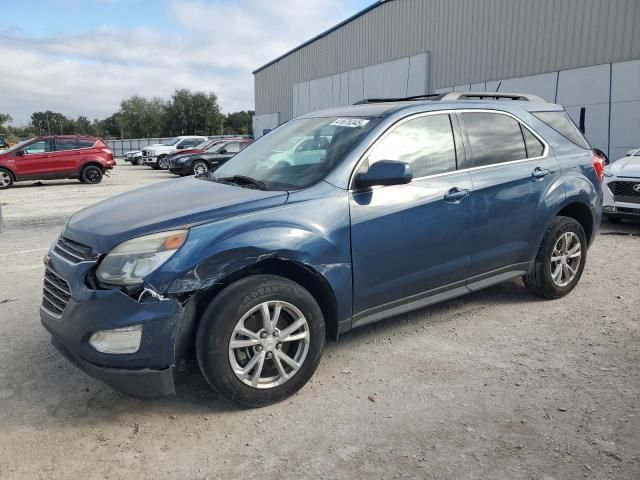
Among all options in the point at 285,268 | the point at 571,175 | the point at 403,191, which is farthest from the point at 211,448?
the point at 571,175

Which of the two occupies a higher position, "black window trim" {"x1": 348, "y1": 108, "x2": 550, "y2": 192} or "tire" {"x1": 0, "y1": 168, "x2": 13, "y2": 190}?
"black window trim" {"x1": 348, "y1": 108, "x2": 550, "y2": 192}

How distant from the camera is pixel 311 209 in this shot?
3.17m

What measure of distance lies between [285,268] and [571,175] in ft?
9.59

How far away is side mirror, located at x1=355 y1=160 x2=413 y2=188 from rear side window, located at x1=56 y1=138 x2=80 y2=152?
55.4 ft

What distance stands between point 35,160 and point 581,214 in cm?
1691

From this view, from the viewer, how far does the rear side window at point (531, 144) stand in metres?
4.45

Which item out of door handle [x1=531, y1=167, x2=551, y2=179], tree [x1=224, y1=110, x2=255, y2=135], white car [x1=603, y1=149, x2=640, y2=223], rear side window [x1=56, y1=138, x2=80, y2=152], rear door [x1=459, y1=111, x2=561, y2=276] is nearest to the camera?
rear door [x1=459, y1=111, x2=561, y2=276]

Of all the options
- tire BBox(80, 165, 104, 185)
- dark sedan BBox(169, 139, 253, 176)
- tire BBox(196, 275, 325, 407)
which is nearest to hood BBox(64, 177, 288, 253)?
tire BBox(196, 275, 325, 407)

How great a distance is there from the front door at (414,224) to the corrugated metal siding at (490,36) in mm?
13076

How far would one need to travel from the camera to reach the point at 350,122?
3820 mm

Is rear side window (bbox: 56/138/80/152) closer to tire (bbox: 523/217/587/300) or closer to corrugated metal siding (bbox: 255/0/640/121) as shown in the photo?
corrugated metal siding (bbox: 255/0/640/121)

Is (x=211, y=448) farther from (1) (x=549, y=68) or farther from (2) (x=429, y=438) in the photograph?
(1) (x=549, y=68)

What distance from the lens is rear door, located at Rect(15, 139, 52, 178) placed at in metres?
16.9

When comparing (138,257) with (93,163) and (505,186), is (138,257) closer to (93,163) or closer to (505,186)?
(505,186)
